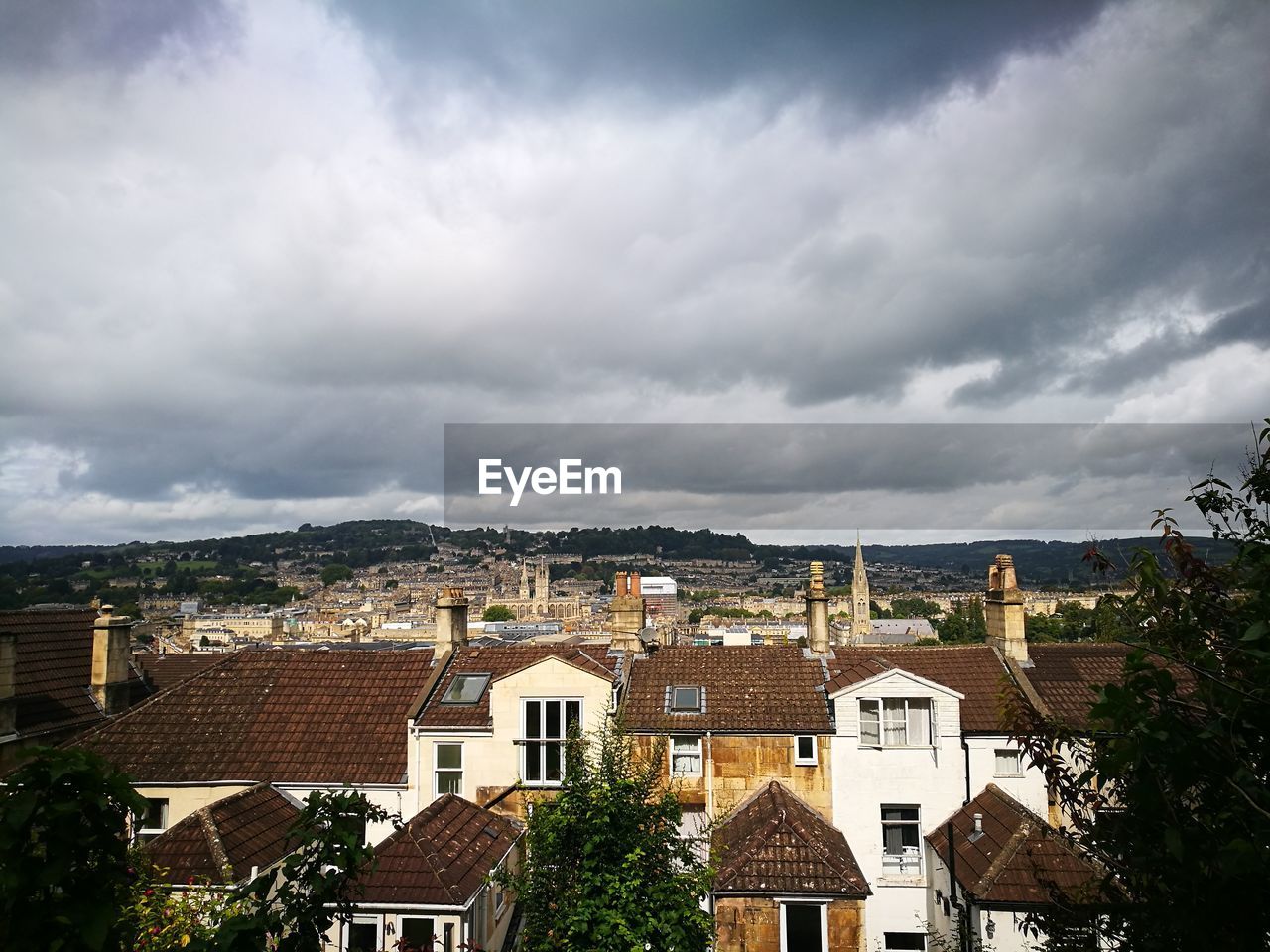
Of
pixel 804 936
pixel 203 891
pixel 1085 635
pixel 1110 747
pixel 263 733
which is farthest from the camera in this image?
pixel 1085 635

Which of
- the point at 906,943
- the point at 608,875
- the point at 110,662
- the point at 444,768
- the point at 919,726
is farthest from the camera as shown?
the point at 110,662

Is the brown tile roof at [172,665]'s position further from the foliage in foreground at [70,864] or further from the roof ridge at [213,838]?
the foliage in foreground at [70,864]

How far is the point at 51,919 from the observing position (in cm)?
421

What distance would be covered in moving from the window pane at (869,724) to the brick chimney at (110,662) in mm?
20510

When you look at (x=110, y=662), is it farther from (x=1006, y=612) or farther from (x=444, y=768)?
(x=1006, y=612)

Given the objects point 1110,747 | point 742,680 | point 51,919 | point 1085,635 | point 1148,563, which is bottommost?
point 1085,635

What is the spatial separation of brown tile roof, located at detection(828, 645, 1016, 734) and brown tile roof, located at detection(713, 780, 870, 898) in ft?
12.7

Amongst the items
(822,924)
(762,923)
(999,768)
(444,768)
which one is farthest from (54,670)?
(999,768)

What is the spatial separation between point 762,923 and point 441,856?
6.97m

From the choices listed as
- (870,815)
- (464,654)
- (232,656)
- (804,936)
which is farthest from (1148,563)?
(232,656)

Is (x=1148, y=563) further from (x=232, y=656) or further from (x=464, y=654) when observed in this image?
(x=232, y=656)

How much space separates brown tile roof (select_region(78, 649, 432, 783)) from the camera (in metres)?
20.5

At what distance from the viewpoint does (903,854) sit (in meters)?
20.1

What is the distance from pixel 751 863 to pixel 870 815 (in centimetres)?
455
